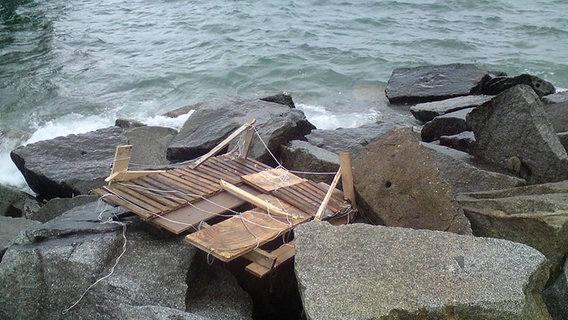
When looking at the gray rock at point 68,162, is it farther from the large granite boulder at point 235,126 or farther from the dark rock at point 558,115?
the dark rock at point 558,115

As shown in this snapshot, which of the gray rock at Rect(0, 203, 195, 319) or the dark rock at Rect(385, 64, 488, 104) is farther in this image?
the dark rock at Rect(385, 64, 488, 104)

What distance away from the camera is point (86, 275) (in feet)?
12.5

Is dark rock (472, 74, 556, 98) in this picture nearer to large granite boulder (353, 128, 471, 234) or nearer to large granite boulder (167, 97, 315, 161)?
large granite boulder (167, 97, 315, 161)

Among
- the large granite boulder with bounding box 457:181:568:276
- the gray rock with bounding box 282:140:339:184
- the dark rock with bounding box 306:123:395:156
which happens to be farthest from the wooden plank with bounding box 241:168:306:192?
the dark rock with bounding box 306:123:395:156

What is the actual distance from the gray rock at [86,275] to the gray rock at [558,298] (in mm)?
2481

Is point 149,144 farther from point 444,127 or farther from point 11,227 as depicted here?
point 444,127

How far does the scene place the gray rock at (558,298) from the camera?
373 cm

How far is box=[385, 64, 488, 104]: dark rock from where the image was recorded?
1083cm

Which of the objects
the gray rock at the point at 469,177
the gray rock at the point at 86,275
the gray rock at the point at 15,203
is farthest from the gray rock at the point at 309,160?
the gray rock at the point at 15,203

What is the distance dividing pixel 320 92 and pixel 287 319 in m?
8.63

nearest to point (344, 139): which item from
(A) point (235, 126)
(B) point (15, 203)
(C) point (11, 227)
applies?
(A) point (235, 126)

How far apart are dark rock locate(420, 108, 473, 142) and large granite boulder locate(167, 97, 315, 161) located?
5.62ft

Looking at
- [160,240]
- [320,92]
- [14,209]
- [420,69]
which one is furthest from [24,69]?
[160,240]

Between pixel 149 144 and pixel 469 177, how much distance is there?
481cm
